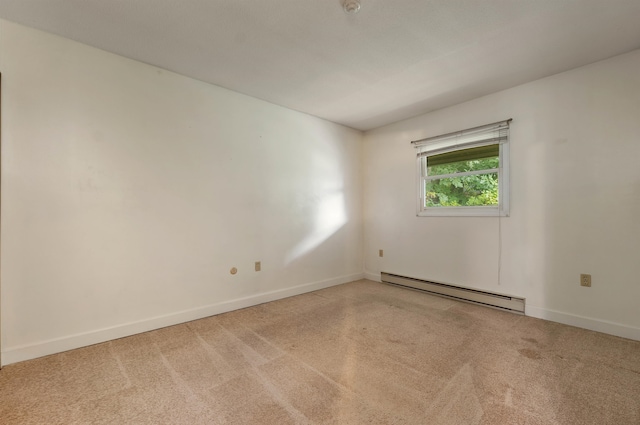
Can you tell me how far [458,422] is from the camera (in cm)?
132

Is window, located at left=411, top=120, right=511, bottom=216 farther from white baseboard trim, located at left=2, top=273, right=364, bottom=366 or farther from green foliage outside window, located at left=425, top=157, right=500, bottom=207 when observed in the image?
white baseboard trim, located at left=2, top=273, right=364, bottom=366

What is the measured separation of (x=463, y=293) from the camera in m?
3.23

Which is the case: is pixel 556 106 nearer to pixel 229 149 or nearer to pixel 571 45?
pixel 571 45

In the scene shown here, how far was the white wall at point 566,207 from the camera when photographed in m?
2.31

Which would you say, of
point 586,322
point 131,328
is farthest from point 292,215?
point 586,322

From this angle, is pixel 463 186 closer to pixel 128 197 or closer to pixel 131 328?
pixel 128 197

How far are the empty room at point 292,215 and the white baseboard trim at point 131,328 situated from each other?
0.02 m

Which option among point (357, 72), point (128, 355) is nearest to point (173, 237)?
point (128, 355)

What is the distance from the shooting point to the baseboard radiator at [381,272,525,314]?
113 inches

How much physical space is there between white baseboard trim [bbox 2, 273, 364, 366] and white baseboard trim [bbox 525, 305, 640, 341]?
256 centimetres

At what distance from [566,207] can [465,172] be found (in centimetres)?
105

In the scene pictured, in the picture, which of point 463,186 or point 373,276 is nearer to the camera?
point 463,186

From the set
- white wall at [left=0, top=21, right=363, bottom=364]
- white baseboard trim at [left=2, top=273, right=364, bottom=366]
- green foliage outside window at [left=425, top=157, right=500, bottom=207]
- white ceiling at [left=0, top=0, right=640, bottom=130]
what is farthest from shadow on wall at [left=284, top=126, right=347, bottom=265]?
green foliage outside window at [left=425, top=157, right=500, bottom=207]

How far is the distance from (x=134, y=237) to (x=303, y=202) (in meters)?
1.92
